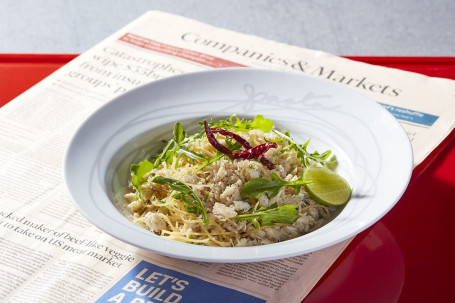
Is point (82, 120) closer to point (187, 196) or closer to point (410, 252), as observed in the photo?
point (187, 196)

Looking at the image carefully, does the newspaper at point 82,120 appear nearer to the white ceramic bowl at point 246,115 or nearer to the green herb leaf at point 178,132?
the white ceramic bowl at point 246,115

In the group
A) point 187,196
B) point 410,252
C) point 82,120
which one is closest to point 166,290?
point 187,196

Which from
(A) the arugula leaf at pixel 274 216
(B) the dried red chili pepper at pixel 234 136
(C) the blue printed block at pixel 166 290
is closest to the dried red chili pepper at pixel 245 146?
(B) the dried red chili pepper at pixel 234 136

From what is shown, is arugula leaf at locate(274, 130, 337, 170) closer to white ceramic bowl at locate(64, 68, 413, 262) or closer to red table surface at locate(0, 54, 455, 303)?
white ceramic bowl at locate(64, 68, 413, 262)

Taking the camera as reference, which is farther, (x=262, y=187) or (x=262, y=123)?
(x=262, y=123)

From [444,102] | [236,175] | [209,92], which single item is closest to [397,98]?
[444,102]

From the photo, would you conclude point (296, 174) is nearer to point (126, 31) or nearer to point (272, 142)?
point (272, 142)
